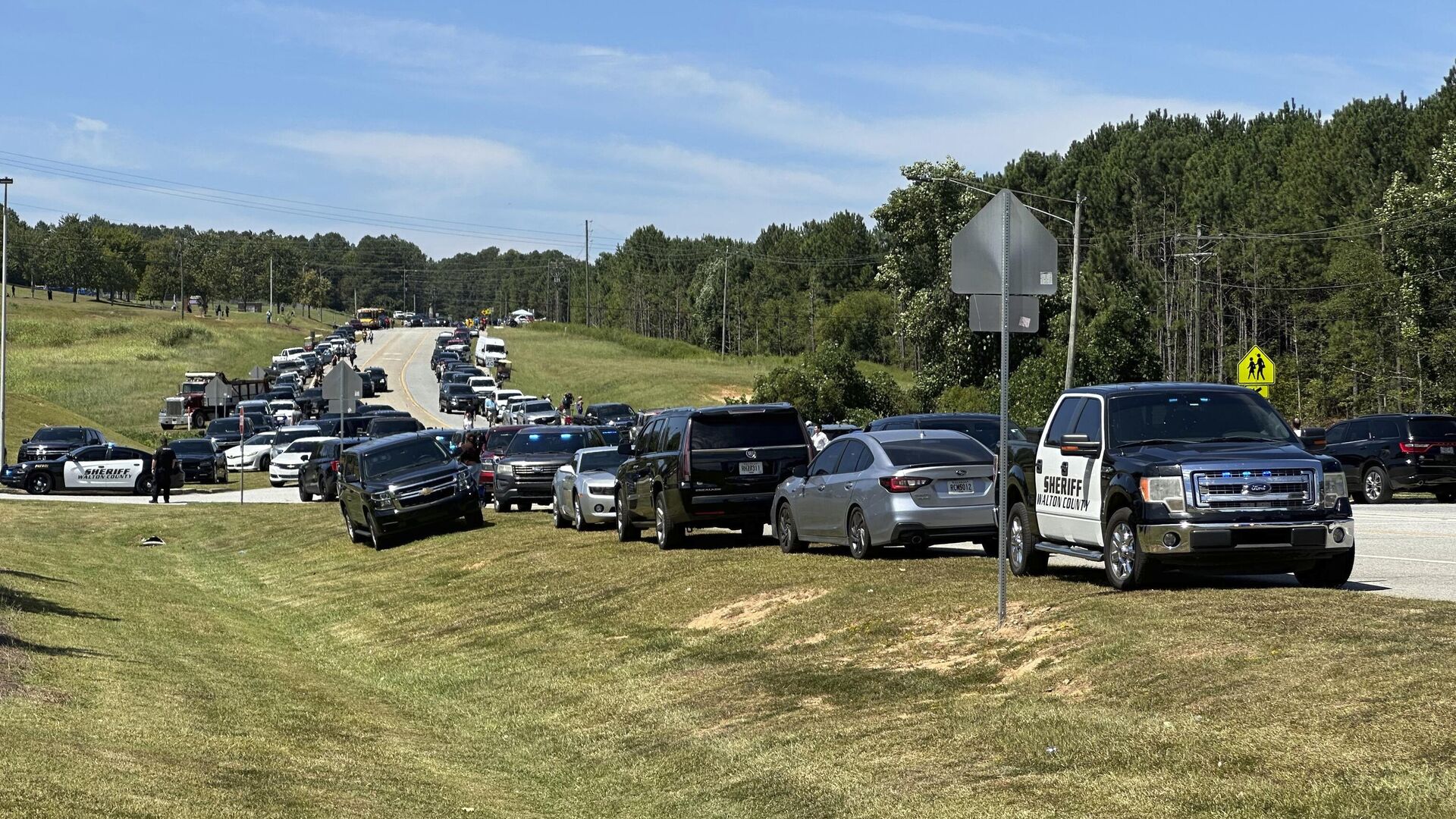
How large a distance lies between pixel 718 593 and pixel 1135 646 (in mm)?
7286

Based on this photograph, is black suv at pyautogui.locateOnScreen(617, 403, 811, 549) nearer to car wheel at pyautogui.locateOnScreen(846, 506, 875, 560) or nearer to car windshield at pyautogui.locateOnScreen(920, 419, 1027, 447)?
car wheel at pyautogui.locateOnScreen(846, 506, 875, 560)

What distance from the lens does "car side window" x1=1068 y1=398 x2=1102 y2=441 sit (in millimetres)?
15219

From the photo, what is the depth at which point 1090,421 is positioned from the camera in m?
15.5

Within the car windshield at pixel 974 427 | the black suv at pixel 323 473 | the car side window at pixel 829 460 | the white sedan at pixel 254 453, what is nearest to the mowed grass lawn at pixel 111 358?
the white sedan at pixel 254 453

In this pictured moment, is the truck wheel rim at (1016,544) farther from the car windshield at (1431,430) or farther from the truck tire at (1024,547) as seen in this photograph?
the car windshield at (1431,430)

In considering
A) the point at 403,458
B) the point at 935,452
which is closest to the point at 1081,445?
the point at 935,452

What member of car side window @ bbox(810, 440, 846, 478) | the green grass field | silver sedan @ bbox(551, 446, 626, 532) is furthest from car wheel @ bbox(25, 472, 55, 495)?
the green grass field

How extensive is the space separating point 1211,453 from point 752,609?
5365mm

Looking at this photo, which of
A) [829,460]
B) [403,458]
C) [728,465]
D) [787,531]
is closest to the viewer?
[829,460]

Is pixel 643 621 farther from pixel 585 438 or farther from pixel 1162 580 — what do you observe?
pixel 585 438

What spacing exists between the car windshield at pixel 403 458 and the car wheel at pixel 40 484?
22657mm

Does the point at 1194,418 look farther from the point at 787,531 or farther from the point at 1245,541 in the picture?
the point at 787,531

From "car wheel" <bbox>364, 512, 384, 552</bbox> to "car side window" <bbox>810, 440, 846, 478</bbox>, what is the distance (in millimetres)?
11404

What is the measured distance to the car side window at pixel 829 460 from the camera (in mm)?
21016
